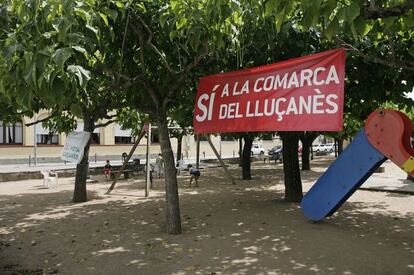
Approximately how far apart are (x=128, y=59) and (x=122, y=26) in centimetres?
110

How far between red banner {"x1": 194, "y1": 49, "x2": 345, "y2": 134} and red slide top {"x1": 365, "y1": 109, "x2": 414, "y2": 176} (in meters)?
1.86

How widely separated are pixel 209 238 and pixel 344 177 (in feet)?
8.38

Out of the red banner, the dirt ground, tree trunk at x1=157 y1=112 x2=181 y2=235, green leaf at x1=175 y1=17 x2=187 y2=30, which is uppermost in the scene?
green leaf at x1=175 y1=17 x2=187 y2=30

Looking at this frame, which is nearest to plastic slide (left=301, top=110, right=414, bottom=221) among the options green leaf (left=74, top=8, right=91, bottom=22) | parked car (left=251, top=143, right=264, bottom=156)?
green leaf (left=74, top=8, right=91, bottom=22)

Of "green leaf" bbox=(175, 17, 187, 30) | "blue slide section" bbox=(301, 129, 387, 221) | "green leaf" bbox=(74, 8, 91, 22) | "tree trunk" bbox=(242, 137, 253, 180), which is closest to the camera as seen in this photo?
"green leaf" bbox=(74, 8, 91, 22)

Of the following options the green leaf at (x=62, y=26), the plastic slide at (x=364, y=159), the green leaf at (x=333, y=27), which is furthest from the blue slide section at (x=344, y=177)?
the green leaf at (x=62, y=26)

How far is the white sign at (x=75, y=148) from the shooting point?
842 centimetres

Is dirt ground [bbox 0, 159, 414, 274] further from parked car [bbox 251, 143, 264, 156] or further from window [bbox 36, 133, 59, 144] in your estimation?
parked car [bbox 251, 143, 264, 156]

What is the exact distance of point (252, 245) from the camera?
23.5ft

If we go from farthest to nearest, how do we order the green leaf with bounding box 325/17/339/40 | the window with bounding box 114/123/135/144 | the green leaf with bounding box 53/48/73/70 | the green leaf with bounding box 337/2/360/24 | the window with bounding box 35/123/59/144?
the window with bounding box 114/123/135/144 → the window with bounding box 35/123/59/144 → the green leaf with bounding box 53/48/73/70 → the green leaf with bounding box 325/17/339/40 → the green leaf with bounding box 337/2/360/24

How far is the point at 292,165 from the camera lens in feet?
37.1

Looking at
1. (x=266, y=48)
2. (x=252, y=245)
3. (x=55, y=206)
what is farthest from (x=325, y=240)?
(x=55, y=206)

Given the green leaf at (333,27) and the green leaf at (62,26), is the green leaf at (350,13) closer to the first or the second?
the green leaf at (333,27)

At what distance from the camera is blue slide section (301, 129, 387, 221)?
7318 mm
